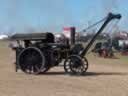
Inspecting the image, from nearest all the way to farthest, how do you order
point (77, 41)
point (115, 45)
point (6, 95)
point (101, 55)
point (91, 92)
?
point (6, 95), point (91, 92), point (77, 41), point (101, 55), point (115, 45)

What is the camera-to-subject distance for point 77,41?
3231cm

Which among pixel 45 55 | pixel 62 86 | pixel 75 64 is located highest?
pixel 45 55

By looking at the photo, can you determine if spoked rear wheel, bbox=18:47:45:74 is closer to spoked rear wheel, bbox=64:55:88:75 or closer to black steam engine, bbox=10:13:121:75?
black steam engine, bbox=10:13:121:75

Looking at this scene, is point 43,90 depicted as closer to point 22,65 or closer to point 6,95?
point 6,95

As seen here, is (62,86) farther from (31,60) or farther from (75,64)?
(31,60)

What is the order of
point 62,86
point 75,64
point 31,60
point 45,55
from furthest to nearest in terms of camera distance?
point 31,60, point 45,55, point 75,64, point 62,86

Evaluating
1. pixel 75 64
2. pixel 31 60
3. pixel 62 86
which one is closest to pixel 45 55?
pixel 31 60

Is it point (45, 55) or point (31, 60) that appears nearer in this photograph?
point (45, 55)

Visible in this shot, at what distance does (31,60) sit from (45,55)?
27.6 inches

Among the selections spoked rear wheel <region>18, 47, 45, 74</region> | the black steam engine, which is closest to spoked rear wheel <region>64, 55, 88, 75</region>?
the black steam engine

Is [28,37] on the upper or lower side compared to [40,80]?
upper

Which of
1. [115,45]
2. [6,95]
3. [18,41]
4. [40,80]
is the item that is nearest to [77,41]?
[18,41]

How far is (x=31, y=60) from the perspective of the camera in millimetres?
24219

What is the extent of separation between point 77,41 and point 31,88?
49.2ft
